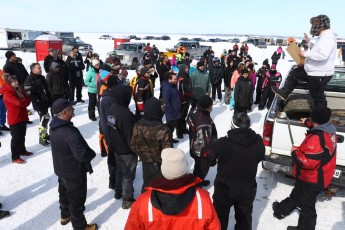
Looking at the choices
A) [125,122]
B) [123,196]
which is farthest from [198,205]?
[123,196]

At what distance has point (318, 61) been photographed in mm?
4035

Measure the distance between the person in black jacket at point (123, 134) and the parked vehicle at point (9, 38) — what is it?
3178 centimetres

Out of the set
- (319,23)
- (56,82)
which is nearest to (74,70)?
(56,82)

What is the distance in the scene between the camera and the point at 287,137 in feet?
13.6

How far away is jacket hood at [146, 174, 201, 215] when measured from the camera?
→ 1.81 m

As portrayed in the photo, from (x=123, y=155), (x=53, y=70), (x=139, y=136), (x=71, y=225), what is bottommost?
(x=71, y=225)

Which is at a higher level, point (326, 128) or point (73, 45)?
point (73, 45)

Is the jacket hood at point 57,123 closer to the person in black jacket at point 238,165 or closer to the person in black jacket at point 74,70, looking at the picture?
the person in black jacket at point 238,165

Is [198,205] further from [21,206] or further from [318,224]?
[21,206]

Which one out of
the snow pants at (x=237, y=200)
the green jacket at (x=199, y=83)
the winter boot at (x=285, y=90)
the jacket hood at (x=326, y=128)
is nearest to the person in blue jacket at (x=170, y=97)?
the green jacket at (x=199, y=83)

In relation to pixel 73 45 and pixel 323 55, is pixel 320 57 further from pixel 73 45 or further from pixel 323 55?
pixel 73 45

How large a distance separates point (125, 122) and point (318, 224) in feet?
10.3

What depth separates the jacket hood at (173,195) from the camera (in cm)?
181

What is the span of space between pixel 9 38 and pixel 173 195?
3477 centimetres
